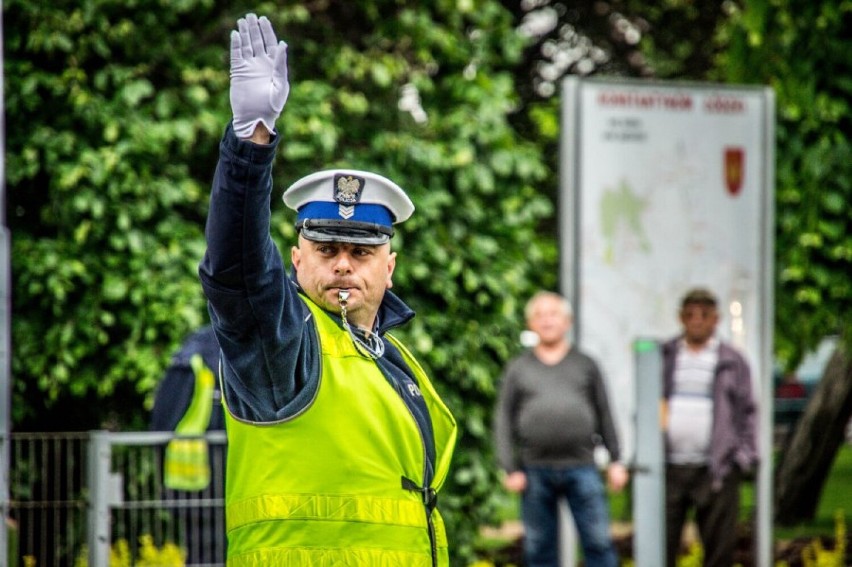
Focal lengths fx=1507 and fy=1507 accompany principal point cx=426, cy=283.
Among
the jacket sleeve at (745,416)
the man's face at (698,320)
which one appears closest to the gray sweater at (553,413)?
the man's face at (698,320)

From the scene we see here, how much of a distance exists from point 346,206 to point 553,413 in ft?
16.1

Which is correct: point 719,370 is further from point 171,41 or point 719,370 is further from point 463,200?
point 171,41

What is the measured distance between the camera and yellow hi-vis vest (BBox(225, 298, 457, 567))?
3.12 m

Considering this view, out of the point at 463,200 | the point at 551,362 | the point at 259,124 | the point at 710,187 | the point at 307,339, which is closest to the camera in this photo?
the point at 259,124

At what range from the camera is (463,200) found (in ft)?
31.6

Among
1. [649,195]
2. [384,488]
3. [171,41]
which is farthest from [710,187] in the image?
[384,488]

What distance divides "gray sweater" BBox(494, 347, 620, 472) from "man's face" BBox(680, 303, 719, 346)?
0.63 meters

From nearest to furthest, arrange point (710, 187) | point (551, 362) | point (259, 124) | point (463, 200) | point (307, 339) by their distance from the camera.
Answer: point (259, 124), point (307, 339), point (551, 362), point (710, 187), point (463, 200)

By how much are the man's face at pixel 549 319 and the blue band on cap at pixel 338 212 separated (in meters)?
4.83

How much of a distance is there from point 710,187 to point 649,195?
0.44m

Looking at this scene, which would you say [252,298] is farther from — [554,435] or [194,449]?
[554,435]

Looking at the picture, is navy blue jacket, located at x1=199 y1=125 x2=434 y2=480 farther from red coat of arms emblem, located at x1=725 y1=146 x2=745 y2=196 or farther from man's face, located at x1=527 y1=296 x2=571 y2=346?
red coat of arms emblem, located at x1=725 y1=146 x2=745 y2=196

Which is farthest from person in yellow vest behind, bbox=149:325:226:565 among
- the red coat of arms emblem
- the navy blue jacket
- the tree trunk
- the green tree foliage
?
the tree trunk

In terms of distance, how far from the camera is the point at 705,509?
8.64 meters
